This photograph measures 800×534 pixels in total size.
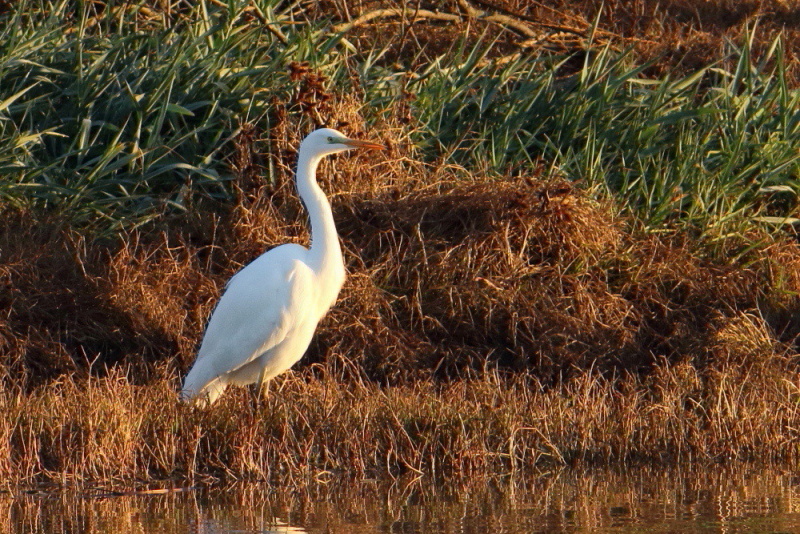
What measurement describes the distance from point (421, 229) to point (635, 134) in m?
1.96

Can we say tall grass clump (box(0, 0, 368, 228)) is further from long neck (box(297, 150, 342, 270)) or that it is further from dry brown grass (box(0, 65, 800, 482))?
long neck (box(297, 150, 342, 270))

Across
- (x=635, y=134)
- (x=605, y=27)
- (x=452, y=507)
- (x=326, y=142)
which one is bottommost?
(x=452, y=507)

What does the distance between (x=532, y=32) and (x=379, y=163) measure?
10.4 ft

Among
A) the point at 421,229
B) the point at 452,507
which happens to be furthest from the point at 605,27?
the point at 452,507

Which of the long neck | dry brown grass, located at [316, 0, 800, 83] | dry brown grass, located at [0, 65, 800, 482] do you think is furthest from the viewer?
dry brown grass, located at [316, 0, 800, 83]

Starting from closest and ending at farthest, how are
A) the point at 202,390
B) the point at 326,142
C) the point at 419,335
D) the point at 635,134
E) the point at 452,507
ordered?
the point at 452,507
the point at 202,390
the point at 326,142
the point at 419,335
the point at 635,134

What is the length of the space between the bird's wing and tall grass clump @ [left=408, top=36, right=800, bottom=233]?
9.01 feet

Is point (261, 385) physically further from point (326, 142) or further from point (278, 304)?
point (326, 142)

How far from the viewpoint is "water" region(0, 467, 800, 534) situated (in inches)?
171

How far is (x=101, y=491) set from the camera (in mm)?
5016

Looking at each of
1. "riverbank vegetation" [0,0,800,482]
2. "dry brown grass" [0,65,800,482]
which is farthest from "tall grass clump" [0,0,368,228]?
"dry brown grass" [0,65,800,482]

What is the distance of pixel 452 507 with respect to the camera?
475cm

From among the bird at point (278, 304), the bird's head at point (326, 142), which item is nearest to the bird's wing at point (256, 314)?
the bird at point (278, 304)

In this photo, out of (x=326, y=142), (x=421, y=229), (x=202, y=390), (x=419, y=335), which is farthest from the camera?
(x=421, y=229)
